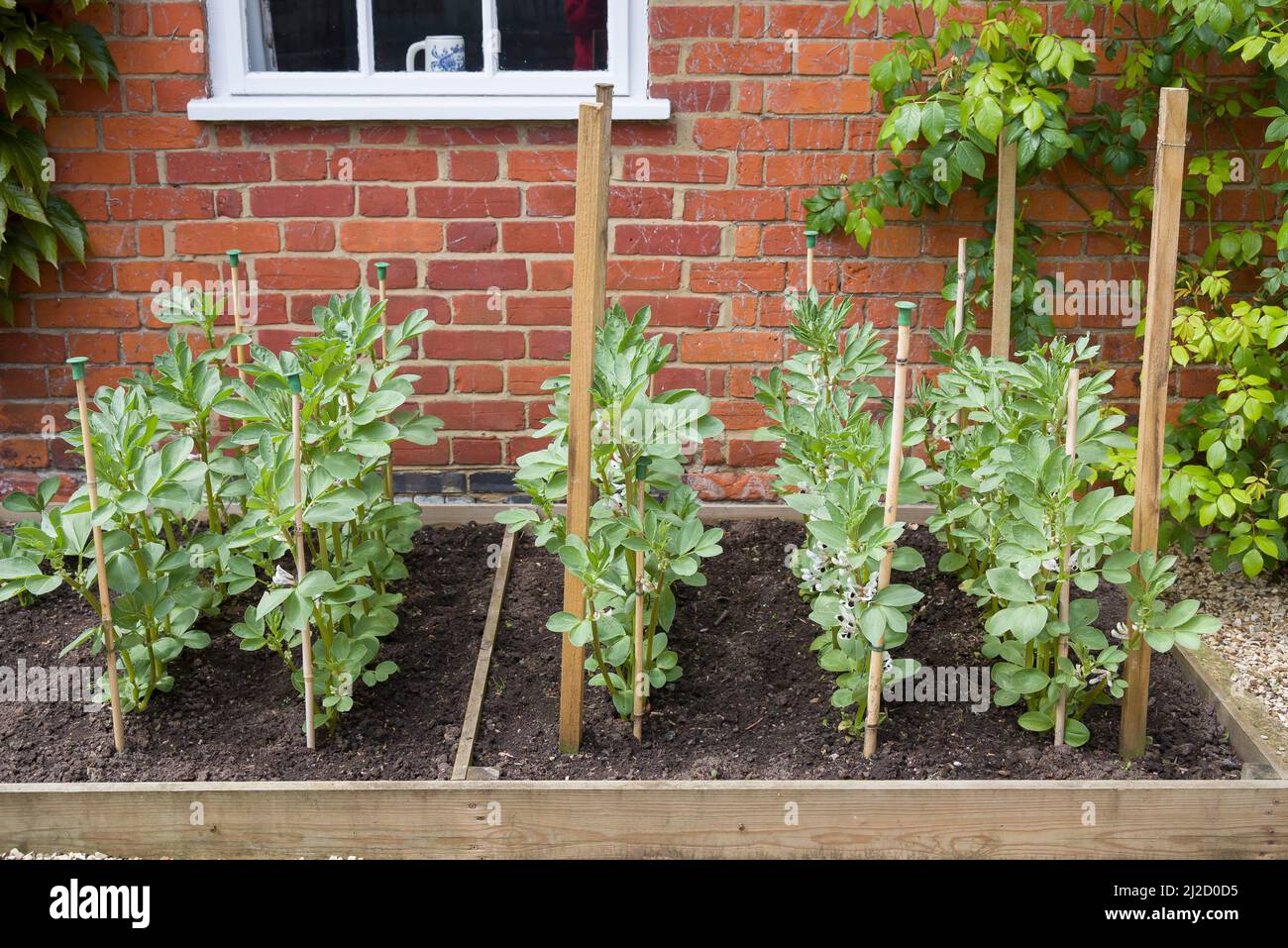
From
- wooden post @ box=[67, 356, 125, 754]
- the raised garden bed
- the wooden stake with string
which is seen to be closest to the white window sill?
wooden post @ box=[67, 356, 125, 754]

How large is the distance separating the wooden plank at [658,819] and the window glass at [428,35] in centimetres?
219

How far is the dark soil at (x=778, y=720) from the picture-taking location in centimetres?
247

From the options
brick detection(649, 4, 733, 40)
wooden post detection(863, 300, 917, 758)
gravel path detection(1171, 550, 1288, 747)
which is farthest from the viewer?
brick detection(649, 4, 733, 40)

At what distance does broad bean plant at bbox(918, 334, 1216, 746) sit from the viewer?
2.32 metres

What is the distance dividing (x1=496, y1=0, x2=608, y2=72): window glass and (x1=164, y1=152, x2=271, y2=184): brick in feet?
2.48

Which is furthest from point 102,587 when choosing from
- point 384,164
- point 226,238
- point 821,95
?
point 821,95

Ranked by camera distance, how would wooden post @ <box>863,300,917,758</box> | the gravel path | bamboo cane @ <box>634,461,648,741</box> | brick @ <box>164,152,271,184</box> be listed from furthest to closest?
brick @ <box>164,152,271,184</box>, the gravel path, bamboo cane @ <box>634,461,648,741</box>, wooden post @ <box>863,300,917,758</box>

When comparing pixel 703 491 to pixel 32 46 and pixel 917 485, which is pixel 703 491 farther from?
pixel 32 46

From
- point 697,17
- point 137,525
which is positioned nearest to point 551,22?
point 697,17

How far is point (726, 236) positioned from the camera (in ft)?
11.9

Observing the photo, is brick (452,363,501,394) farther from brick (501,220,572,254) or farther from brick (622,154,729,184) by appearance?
brick (622,154,729,184)

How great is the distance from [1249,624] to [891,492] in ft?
5.26

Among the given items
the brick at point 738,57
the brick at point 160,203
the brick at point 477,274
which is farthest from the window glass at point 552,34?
the brick at point 160,203

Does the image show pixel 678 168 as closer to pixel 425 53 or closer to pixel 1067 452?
pixel 425 53
